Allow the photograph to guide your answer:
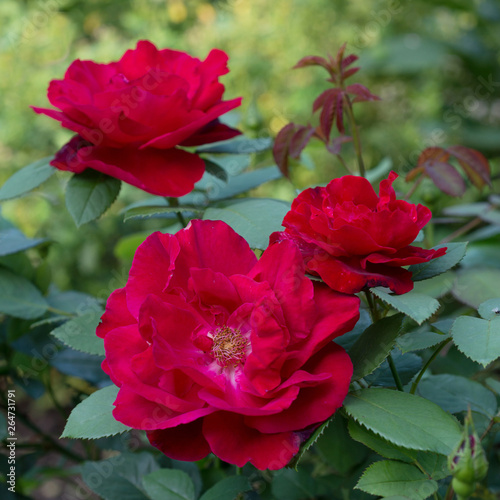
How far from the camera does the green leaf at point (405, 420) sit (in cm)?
35

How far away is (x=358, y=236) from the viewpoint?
381mm

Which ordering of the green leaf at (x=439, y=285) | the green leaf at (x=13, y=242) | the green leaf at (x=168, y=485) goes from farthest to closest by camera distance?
the green leaf at (x=439, y=285), the green leaf at (x=13, y=242), the green leaf at (x=168, y=485)

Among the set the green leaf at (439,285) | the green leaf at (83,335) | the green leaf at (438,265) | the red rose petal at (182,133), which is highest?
the red rose petal at (182,133)

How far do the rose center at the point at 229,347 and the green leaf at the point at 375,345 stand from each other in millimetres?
80

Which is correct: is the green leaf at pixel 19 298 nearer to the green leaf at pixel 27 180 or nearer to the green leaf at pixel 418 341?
the green leaf at pixel 27 180

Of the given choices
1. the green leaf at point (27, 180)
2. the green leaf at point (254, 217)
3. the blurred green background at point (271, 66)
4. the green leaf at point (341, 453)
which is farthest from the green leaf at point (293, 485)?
the blurred green background at point (271, 66)

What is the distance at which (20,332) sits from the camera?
72 cm

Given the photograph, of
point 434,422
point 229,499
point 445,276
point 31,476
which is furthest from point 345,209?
point 31,476

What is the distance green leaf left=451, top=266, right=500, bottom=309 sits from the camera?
2.10 feet

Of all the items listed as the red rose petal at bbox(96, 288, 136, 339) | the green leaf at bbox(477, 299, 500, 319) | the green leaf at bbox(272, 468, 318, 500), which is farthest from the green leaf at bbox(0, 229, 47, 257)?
the green leaf at bbox(477, 299, 500, 319)

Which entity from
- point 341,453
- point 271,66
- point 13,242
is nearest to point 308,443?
point 341,453

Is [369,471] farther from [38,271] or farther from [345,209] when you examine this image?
[38,271]

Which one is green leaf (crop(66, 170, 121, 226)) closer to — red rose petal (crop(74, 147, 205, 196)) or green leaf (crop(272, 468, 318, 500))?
red rose petal (crop(74, 147, 205, 196))

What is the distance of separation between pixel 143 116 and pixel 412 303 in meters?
0.26
